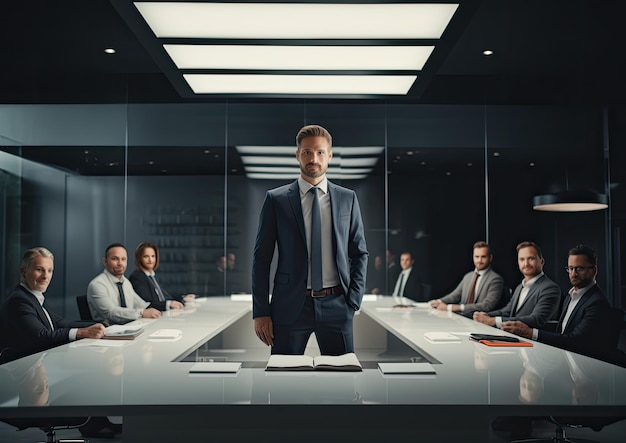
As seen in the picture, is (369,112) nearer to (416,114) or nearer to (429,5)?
(416,114)

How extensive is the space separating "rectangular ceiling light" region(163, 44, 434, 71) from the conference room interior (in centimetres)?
361

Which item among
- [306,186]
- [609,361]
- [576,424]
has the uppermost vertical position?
[306,186]

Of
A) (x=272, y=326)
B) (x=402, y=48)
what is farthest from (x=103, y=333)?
(x=402, y=48)

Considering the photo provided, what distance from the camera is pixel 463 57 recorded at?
257 inches

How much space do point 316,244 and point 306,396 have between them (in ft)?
2.90

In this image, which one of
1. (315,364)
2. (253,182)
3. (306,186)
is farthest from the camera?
(253,182)

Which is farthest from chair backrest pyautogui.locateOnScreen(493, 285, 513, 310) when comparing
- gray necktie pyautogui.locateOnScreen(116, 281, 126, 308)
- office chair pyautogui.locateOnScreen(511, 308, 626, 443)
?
gray necktie pyautogui.locateOnScreen(116, 281, 126, 308)

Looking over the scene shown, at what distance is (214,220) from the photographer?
23.7ft

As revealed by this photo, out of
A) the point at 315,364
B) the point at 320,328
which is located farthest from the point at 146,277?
the point at 315,364

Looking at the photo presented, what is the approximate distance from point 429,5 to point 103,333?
1984 millimetres

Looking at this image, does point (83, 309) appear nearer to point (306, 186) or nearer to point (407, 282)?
point (306, 186)

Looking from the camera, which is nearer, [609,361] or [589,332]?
[609,361]

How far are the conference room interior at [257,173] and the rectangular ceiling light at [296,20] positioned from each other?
→ 4075 millimetres

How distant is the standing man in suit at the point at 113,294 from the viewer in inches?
182
